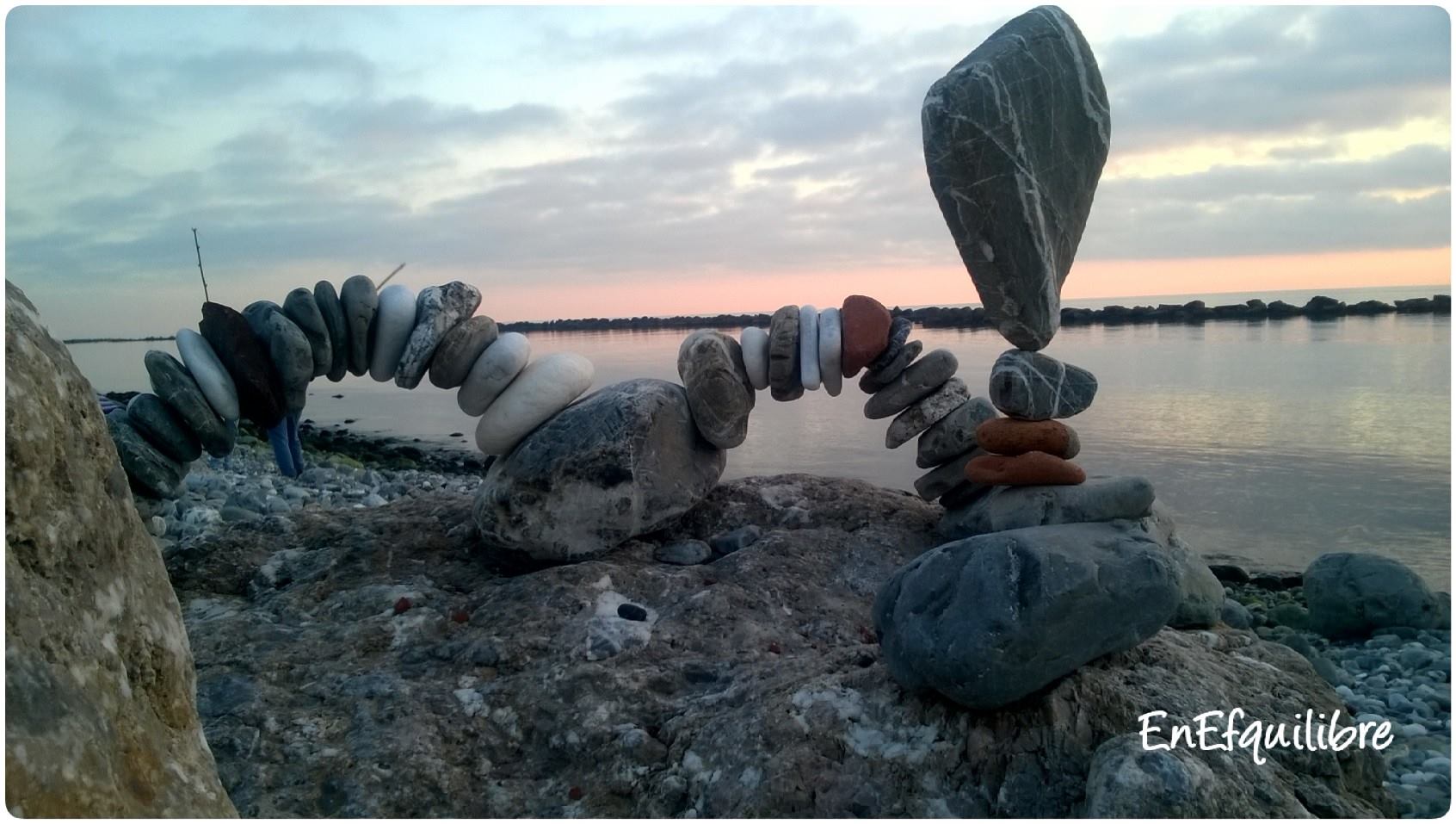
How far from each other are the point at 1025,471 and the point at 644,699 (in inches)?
107

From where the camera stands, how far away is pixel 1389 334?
66.9 feet

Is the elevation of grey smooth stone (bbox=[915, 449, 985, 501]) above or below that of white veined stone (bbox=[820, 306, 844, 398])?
below

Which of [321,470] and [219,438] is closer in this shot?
[219,438]

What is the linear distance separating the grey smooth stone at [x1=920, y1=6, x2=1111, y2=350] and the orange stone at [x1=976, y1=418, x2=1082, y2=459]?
19.3 inches

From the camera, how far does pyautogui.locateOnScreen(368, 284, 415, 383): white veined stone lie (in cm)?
596

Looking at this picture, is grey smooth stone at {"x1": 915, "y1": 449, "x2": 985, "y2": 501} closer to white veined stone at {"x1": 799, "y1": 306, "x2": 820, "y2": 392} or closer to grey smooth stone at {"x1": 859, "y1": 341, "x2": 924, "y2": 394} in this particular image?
grey smooth stone at {"x1": 859, "y1": 341, "x2": 924, "y2": 394}

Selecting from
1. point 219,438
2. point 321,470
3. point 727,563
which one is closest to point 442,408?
point 321,470

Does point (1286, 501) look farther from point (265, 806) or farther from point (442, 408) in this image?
point (442, 408)

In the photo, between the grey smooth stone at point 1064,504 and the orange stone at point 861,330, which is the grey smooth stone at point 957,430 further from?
the orange stone at point 861,330

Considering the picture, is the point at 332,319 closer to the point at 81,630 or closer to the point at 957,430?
the point at 957,430

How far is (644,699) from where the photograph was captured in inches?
160

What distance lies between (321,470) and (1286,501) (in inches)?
381

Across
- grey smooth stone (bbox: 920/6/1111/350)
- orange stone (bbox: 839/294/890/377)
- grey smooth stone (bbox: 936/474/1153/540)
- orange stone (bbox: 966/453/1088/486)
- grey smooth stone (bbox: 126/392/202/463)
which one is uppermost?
grey smooth stone (bbox: 920/6/1111/350)

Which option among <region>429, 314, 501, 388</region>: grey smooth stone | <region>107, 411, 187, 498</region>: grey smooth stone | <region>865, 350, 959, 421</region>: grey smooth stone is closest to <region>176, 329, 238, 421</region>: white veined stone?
<region>107, 411, 187, 498</region>: grey smooth stone
